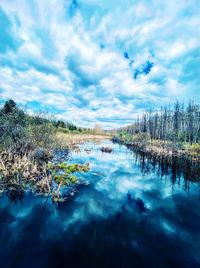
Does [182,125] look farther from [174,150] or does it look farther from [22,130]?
[22,130]

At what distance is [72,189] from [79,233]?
3.03 metres

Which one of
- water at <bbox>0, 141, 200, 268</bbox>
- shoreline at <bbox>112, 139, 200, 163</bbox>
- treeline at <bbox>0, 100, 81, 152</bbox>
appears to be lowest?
water at <bbox>0, 141, 200, 268</bbox>

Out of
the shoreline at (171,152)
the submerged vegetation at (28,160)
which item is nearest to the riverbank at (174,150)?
the shoreline at (171,152)

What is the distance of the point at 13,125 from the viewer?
10.6 m

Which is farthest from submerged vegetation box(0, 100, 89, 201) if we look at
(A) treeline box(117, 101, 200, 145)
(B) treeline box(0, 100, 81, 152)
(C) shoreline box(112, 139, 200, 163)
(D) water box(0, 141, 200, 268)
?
(A) treeline box(117, 101, 200, 145)

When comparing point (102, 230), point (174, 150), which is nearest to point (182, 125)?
point (174, 150)

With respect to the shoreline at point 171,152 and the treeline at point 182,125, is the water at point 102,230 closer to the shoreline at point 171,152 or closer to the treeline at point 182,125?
the shoreline at point 171,152

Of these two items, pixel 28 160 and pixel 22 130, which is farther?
pixel 22 130

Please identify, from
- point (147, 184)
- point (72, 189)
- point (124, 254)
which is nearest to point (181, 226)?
point (124, 254)

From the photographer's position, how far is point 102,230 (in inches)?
169

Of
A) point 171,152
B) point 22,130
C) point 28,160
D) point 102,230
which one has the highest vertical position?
point 22,130

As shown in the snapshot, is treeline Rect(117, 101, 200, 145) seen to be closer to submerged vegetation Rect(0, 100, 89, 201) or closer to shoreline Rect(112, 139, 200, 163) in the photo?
shoreline Rect(112, 139, 200, 163)

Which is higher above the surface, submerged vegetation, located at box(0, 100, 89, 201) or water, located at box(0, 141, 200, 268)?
submerged vegetation, located at box(0, 100, 89, 201)

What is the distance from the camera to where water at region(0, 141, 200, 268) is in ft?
10.7
